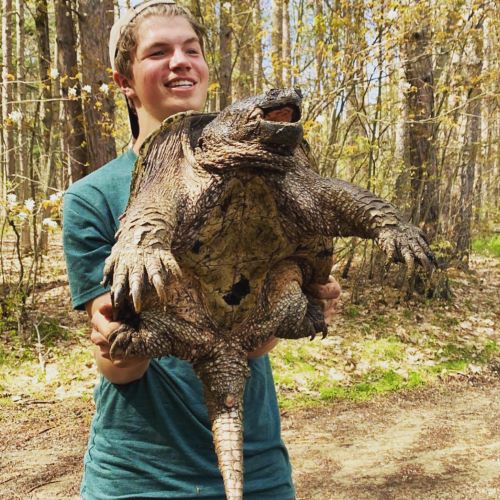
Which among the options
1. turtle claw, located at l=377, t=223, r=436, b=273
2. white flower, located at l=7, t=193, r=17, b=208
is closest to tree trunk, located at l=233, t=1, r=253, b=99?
white flower, located at l=7, t=193, r=17, b=208

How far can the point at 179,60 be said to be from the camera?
1.83m

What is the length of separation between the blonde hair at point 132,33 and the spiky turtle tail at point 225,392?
3.37 ft

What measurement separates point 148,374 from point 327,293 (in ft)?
2.43

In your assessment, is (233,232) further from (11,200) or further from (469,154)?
(469,154)

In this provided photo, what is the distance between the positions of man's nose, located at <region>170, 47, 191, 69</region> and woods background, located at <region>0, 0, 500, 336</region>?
16.2 ft

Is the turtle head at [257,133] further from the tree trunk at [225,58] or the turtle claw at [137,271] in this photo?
the tree trunk at [225,58]

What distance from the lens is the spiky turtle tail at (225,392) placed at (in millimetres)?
1454

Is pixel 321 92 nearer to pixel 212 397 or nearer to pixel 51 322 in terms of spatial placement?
pixel 51 322

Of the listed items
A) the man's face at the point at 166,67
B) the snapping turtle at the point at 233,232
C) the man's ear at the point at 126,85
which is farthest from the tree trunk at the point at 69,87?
the snapping turtle at the point at 233,232

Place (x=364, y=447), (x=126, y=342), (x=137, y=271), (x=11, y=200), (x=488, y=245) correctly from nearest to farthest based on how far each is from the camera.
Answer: (x=137, y=271)
(x=126, y=342)
(x=364, y=447)
(x=11, y=200)
(x=488, y=245)

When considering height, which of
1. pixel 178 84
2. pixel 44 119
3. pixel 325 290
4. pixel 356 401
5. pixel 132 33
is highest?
pixel 44 119

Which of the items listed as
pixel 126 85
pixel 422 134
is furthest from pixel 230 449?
pixel 422 134

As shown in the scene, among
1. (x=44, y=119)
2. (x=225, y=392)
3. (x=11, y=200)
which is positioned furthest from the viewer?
(x=44, y=119)

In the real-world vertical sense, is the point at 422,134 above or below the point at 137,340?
above
